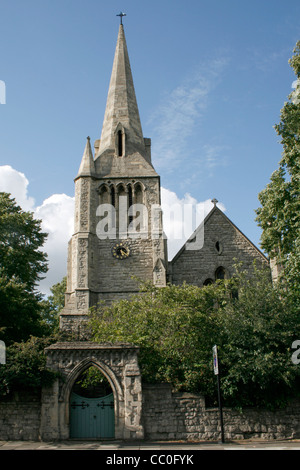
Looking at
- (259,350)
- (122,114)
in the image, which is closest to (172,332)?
(259,350)

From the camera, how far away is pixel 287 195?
695 inches

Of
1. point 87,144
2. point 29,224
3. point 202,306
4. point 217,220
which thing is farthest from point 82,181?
point 202,306

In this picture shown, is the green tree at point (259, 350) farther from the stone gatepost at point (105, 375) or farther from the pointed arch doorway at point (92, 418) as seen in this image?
the pointed arch doorway at point (92, 418)

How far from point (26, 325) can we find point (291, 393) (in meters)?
14.3

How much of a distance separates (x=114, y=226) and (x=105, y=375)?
14666 millimetres

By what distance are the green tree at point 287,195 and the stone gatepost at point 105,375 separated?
7.22 metres

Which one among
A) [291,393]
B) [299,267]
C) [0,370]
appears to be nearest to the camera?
[0,370]

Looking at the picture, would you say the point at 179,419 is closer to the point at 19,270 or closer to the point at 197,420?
the point at 197,420

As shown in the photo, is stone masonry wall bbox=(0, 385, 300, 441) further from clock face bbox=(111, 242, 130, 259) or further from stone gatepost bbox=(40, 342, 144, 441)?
clock face bbox=(111, 242, 130, 259)

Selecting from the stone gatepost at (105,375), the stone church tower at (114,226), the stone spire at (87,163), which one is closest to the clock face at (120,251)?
the stone church tower at (114,226)

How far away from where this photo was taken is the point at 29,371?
12164 mm

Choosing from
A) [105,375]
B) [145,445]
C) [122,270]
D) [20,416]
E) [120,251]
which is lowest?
[145,445]

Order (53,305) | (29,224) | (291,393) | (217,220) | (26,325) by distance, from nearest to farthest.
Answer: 1. (291,393)
2. (26,325)
3. (217,220)
4. (29,224)
5. (53,305)

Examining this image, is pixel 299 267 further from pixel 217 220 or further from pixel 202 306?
pixel 217 220
